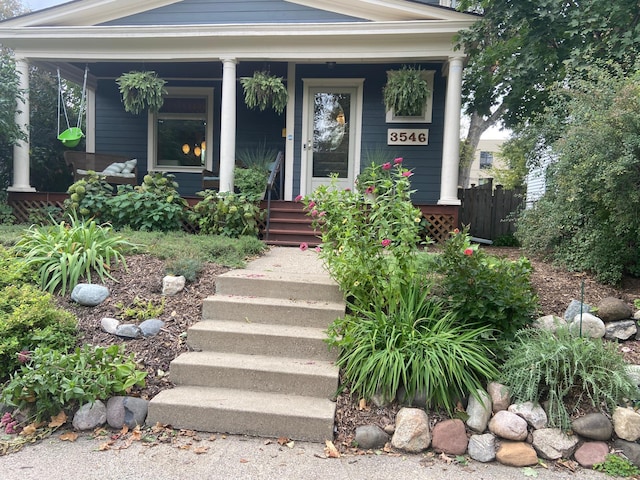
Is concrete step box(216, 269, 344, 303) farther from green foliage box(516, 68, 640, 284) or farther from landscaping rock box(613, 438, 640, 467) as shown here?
green foliage box(516, 68, 640, 284)

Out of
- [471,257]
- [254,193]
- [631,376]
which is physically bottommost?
[631,376]

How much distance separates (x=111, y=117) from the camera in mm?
9023

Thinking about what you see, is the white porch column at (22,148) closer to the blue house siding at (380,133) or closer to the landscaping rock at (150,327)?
the blue house siding at (380,133)

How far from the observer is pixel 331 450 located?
2.60 meters

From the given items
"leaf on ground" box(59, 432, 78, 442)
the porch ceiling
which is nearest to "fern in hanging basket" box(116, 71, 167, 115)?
the porch ceiling

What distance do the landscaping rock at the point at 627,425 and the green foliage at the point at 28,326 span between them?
12.1 ft

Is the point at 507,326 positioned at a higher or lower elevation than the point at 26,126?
lower

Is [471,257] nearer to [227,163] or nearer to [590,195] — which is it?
[590,195]

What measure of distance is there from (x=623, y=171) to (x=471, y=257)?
1373mm

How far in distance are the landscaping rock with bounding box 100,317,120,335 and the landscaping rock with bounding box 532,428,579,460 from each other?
3.14 metres

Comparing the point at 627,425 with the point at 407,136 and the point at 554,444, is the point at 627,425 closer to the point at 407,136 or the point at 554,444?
the point at 554,444

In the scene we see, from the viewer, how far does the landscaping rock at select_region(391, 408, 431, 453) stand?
2.67 m

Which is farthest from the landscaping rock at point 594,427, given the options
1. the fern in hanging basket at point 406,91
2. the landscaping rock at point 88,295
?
the fern in hanging basket at point 406,91

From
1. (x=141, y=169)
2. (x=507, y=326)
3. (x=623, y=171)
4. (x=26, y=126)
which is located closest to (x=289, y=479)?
(x=507, y=326)
